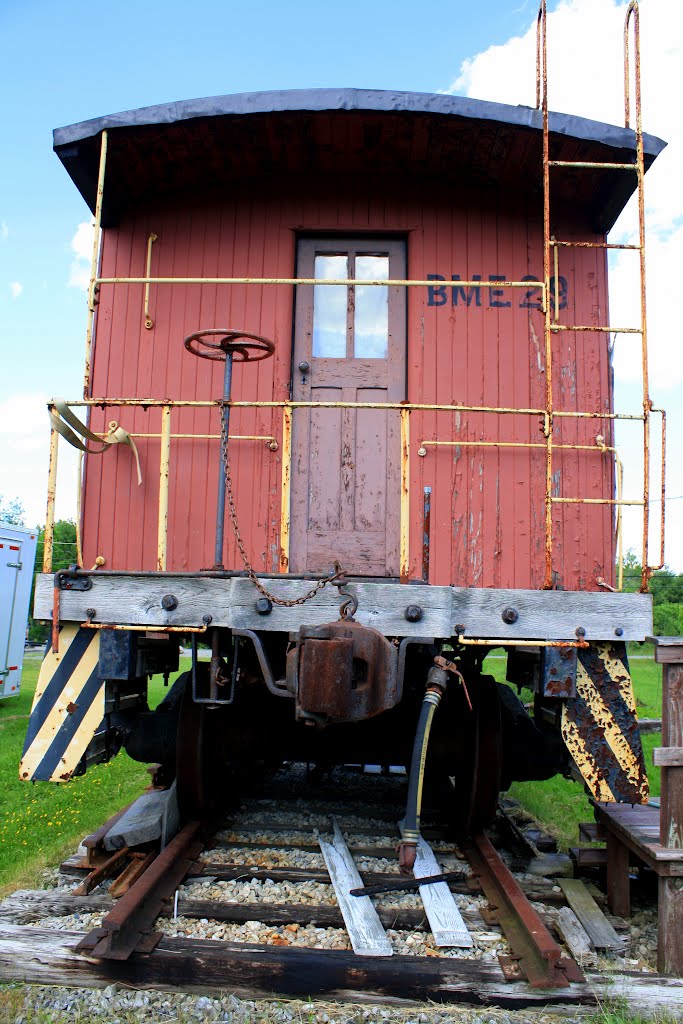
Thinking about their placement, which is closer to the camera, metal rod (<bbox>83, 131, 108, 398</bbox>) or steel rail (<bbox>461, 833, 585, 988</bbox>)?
steel rail (<bbox>461, 833, 585, 988</bbox>)

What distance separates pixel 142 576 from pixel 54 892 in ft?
5.64

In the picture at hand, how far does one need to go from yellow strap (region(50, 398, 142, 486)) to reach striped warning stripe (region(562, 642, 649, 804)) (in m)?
2.89

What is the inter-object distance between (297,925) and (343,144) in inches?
185

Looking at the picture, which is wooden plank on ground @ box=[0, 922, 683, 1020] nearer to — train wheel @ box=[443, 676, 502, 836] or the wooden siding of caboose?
train wheel @ box=[443, 676, 502, 836]

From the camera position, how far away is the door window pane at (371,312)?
5.53 meters

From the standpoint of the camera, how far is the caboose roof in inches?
194

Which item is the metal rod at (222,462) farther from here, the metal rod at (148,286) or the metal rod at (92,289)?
the metal rod at (148,286)

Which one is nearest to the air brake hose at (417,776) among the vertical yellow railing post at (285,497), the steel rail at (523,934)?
the steel rail at (523,934)

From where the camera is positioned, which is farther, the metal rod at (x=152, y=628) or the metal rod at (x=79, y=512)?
the metal rod at (x=79, y=512)

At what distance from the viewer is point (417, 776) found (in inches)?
129

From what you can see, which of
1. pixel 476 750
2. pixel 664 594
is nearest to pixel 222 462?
pixel 476 750

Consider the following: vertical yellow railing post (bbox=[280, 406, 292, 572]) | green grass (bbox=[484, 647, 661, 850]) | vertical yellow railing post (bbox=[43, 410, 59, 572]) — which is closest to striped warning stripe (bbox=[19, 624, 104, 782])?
vertical yellow railing post (bbox=[43, 410, 59, 572])

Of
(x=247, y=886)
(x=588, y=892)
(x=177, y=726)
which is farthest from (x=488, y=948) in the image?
(x=177, y=726)

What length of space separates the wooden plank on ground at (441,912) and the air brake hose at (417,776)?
1.59 feet
